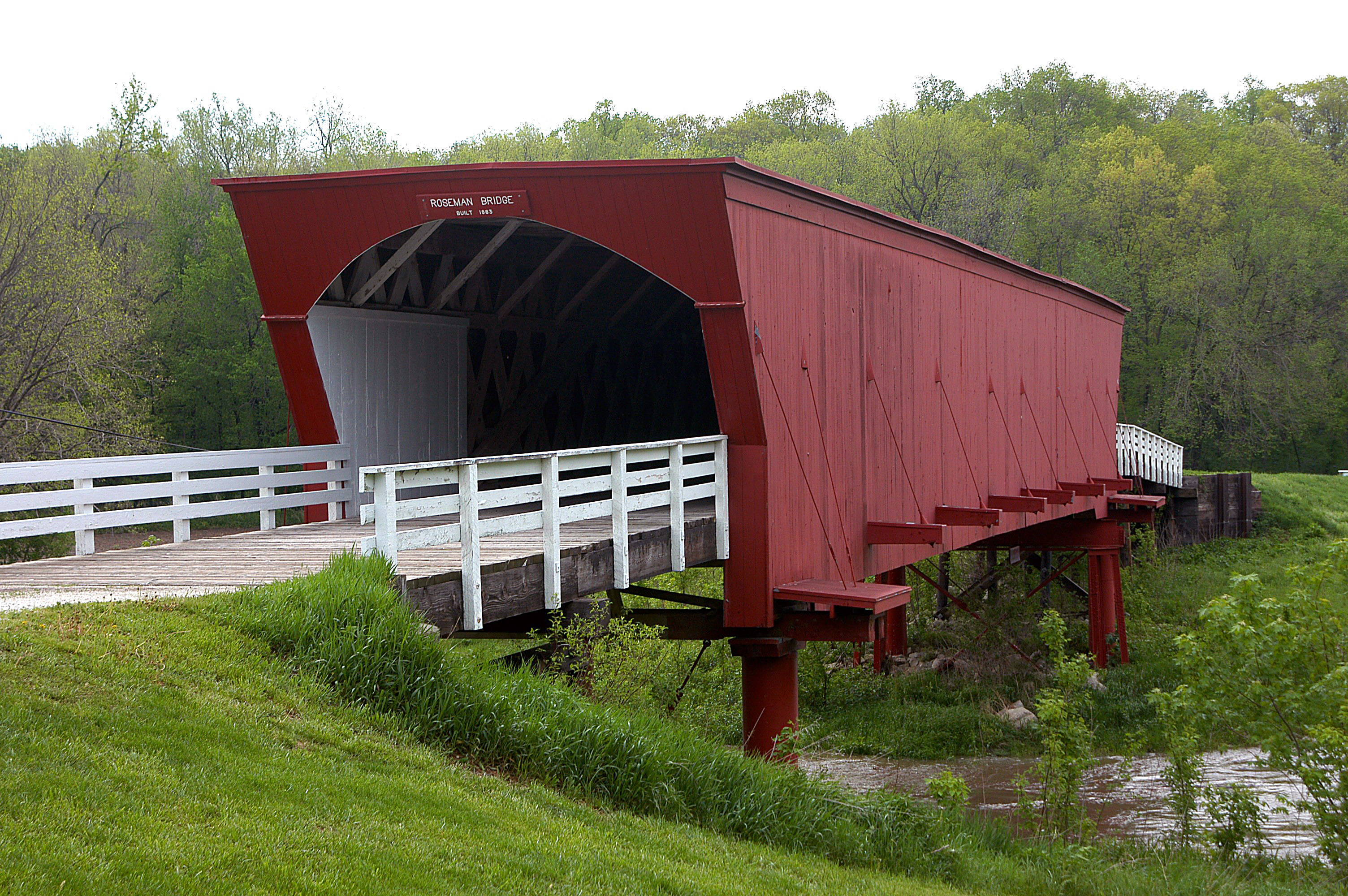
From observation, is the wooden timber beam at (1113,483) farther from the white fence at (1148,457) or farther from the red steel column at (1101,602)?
the white fence at (1148,457)

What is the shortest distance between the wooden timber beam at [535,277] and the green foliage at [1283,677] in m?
8.67

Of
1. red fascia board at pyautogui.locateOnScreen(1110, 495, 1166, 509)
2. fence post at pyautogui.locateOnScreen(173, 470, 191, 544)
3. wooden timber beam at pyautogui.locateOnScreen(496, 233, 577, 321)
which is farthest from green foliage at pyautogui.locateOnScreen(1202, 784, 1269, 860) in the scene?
red fascia board at pyautogui.locateOnScreen(1110, 495, 1166, 509)

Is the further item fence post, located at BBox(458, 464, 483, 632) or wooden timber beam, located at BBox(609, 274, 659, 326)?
wooden timber beam, located at BBox(609, 274, 659, 326)

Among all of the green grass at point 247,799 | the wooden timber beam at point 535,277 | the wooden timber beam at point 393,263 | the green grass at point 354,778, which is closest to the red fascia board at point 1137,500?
the wooden timber beam at point 535,277

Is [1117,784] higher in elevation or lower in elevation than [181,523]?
lower

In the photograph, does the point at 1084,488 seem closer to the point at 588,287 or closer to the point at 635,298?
the point at 635,298

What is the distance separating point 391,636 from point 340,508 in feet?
20.7

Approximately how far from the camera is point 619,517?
9.99m

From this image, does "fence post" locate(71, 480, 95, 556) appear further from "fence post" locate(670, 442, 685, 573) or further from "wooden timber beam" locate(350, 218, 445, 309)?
"fence post" locate(670, 442, 685, 573)

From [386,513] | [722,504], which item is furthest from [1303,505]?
[386,513]

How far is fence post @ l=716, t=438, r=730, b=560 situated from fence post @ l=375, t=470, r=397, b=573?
14.0ft

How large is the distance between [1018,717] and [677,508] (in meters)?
12.7

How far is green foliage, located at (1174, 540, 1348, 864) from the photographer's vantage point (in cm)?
1205

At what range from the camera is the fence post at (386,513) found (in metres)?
7.91
